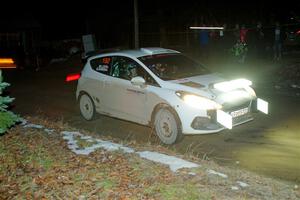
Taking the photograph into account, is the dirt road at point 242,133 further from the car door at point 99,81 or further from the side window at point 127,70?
the side window at point 127,70

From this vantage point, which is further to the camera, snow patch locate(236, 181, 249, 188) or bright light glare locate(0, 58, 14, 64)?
bright light glare locate(0, 58, 14, 64)

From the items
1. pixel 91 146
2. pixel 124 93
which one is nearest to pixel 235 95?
pixel 124 93

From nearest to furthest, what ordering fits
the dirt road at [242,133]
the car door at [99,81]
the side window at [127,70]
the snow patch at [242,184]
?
1. the snow patch at [242,184]
2. the dirt road at [242,133]
3. the side window at [127,70]
4. the car door at [99,81]

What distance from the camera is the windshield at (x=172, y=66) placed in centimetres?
888

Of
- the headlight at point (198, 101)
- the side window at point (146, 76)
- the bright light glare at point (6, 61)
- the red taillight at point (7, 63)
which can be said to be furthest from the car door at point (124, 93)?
the bright light glare at point (6, 61)

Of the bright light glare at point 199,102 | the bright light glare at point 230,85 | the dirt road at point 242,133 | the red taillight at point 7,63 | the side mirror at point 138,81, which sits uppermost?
the side mirror at point 138,81

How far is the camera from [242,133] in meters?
8.96

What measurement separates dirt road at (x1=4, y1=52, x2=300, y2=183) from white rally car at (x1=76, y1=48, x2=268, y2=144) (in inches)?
14.5

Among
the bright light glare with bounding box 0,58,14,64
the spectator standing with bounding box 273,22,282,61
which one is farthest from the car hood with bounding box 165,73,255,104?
the bright light glare with bounding box 0,58,14,64

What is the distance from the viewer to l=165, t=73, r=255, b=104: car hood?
26.0 feet

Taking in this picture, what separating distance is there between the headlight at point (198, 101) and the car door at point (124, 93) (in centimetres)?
95

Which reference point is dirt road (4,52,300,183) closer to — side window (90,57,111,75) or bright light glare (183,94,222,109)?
bright light glare (183,94,222,109)

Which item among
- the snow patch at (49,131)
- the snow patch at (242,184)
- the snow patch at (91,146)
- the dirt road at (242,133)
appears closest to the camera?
the snow patch at (242,184)

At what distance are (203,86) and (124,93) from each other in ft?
5.93
